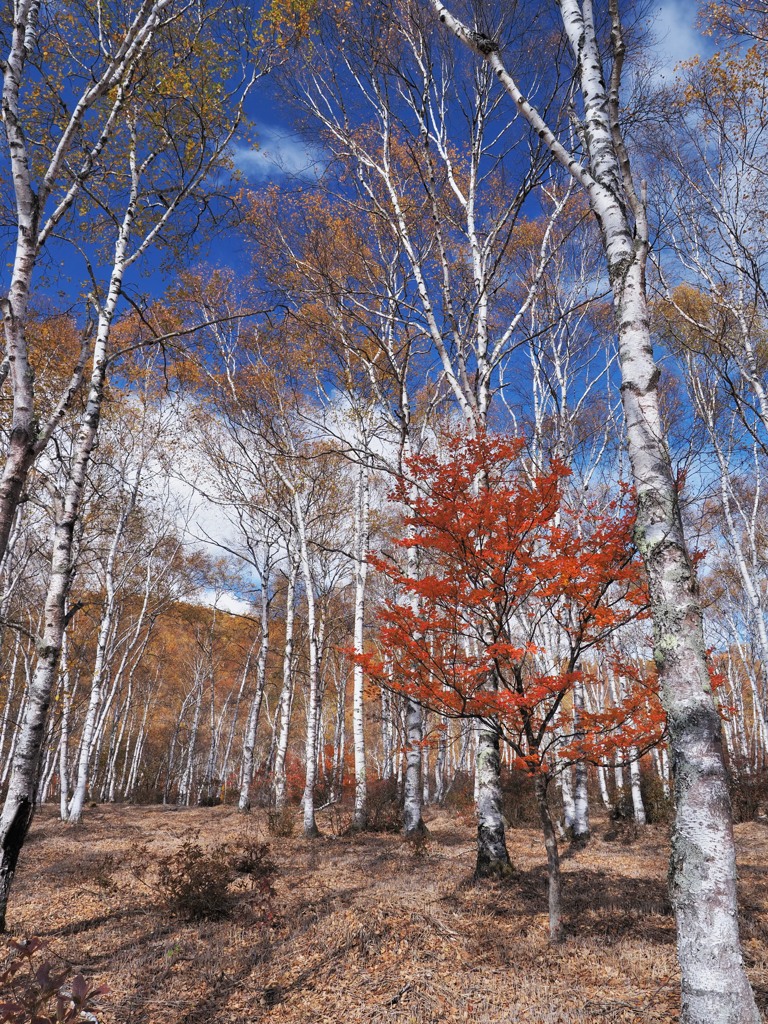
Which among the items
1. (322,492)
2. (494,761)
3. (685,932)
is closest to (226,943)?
(494,761)

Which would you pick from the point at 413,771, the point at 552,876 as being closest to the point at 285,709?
the point at 413,771

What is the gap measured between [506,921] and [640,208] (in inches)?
239

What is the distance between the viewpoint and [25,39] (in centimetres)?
360

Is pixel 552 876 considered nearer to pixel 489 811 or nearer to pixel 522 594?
pixel 489 811

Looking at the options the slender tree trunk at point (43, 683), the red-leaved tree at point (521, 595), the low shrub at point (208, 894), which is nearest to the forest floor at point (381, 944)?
the low shrub at point (208, 894)

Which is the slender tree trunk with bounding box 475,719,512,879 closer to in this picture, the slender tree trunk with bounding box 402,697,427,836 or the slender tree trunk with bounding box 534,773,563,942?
the slender tree trunk with bounding box 534,773,563,942

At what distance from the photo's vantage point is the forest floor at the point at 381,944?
11.0 ft

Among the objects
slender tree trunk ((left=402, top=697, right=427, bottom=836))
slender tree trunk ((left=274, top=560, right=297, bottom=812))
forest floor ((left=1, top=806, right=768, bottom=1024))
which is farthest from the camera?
slender tree trunk ((left=274, top=560, right=297, bottom=812))

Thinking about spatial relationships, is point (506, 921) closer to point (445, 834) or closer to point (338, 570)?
point (445, 834)

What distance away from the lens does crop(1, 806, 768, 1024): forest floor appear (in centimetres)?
336

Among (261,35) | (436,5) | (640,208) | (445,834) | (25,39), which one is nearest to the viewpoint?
(640,208)

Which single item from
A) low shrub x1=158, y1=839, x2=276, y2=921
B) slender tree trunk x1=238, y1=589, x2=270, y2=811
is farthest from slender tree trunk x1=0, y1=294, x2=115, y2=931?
slender tree trunk x1=238, y1=589, x2=270, y2=811

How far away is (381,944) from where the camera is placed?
4238 mm

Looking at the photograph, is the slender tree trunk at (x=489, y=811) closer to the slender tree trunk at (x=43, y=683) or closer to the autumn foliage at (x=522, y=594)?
the autumn foliage at (x=522, y=594)
